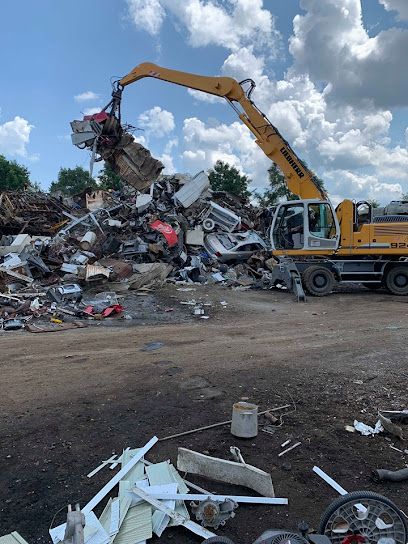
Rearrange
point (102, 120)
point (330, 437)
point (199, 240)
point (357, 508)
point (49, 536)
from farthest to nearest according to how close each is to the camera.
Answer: point (199, 240) < point (102, 120) < point (330, 437) < point (49, 536) < point (357, 508)

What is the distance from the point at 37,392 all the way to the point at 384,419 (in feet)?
12.2

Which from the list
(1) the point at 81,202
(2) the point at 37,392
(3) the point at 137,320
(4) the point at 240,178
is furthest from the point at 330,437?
(4) the point at 240,178

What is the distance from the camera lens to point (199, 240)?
16.8m

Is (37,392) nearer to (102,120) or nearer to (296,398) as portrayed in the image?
(296,398)

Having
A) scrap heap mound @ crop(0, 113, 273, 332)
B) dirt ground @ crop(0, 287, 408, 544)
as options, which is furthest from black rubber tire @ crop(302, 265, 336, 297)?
dirt ground @ crop(0, 287, 408, 544)

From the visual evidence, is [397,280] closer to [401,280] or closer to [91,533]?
[401,280]

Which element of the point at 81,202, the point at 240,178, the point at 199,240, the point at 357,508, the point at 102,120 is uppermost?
the point at 240,178

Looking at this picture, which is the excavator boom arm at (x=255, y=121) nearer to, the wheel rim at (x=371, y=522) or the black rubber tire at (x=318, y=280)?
the black rubber tire at (x=318, y=280)

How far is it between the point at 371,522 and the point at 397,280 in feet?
38.0

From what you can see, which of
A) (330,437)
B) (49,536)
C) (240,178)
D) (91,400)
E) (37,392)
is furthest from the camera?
(240,178)

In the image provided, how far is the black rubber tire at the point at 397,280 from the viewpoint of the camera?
1305cm

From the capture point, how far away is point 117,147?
1417 centimetres

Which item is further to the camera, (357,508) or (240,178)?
(240,178)

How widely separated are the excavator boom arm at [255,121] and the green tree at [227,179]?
31213 millimetres
